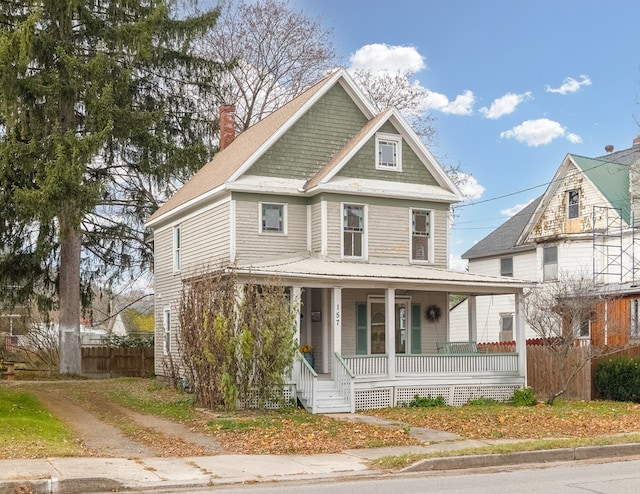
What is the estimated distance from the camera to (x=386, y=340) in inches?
842

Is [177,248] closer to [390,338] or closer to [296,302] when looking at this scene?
[296,302]

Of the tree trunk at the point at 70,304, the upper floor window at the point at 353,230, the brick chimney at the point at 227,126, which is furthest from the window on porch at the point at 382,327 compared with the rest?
the tree trunk at the point at 70,304

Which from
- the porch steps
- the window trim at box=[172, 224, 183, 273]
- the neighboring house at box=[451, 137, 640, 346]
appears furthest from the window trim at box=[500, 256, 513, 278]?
the porch steps

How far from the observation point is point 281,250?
23.6 m

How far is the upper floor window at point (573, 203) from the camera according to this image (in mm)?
35219

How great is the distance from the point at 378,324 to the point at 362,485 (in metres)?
13.4

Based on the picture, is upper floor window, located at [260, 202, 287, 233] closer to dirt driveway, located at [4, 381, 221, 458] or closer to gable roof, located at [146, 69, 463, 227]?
gable roof, located at [146, 69, 463, 227]

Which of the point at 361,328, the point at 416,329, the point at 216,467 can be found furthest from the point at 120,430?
the point at 416,329

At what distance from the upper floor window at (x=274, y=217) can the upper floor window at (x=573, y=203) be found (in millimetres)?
16550

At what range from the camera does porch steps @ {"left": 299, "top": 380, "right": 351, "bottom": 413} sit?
63.5 feet

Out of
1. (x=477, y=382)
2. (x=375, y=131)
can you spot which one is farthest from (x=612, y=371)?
(x=375, y=131)

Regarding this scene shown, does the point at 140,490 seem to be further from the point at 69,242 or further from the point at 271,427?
the point at 69,242

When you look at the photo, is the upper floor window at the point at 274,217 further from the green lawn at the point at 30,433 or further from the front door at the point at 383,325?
the green lawn at the point at 30,433

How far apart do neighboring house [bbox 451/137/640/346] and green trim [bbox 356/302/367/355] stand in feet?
34.8
